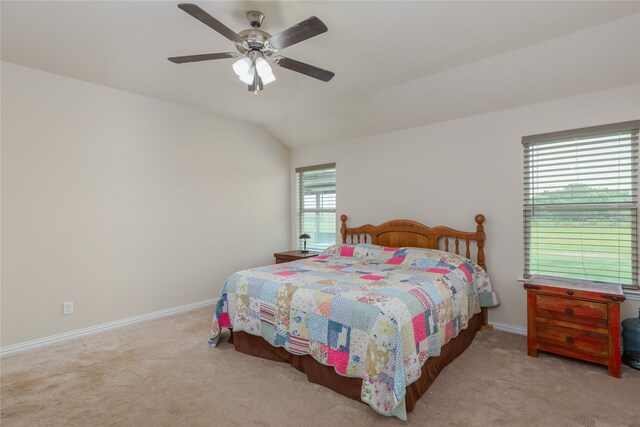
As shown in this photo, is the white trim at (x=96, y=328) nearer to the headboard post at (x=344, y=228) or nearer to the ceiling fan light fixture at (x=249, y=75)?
the headboard post at (x=344, y=228)

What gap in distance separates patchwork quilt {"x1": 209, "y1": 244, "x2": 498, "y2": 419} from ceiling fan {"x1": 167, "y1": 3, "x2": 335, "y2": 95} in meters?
1.62

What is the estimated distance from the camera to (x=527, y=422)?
183cm

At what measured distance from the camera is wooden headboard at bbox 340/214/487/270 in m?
3.42

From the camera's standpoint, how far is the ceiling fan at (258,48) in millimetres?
1868

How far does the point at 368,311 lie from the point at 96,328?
3.04m

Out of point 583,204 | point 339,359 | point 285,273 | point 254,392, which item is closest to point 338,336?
point 339,359

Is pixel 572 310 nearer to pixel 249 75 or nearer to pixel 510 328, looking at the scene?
pixel 510 328

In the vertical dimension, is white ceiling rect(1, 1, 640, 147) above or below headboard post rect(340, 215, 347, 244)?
above

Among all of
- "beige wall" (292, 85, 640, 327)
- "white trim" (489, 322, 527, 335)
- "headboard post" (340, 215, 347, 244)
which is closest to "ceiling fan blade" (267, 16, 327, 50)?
"beige wall" (292, 85, 640, 327)

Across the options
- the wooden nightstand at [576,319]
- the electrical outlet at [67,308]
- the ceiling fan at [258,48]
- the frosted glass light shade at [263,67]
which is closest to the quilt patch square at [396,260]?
the wooden nightstand at [576,319]

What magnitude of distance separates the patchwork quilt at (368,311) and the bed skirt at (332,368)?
104 mm

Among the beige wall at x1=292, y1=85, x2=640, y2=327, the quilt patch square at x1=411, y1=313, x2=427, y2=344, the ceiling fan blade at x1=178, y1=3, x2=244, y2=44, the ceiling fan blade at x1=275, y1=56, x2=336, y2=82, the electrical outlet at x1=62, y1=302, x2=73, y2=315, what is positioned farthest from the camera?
the electrical outlet at x1=62, y1=302, x2=73, y2=315

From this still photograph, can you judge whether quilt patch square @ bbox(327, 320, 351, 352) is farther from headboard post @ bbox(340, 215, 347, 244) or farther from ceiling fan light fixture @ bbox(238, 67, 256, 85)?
headboard post @ bbox(340, 215, 347, 244)

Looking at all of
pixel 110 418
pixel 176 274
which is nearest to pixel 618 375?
pixel 110 418
